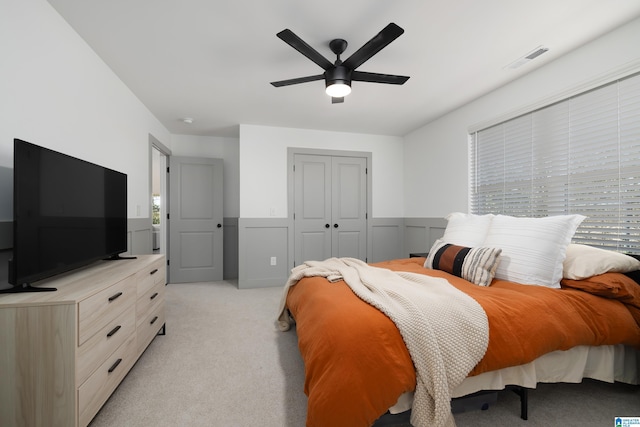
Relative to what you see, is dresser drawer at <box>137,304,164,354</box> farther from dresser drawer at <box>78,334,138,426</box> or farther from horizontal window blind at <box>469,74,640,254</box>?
horizontal window blind at <box>469,74,640,254</box>

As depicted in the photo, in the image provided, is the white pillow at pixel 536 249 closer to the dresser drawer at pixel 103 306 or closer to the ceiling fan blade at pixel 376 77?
the ceiling fan blade at pixel 376 77

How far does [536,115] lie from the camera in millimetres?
2645

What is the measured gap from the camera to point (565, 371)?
161 cm

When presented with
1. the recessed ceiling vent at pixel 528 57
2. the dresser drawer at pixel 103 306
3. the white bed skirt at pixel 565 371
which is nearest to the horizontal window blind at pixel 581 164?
the recessed ceiling vent at pixel 528 57

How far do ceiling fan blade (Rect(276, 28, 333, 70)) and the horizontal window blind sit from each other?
6.79 ft

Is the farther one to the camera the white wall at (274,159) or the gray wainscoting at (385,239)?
the gray wainscoting at (385,239)

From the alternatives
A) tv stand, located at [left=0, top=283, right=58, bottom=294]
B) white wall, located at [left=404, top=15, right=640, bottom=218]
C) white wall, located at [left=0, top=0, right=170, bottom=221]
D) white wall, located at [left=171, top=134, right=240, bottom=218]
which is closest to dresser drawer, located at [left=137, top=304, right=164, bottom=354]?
tv stand, located at [left=0, top=283, right=58, bottom=294]

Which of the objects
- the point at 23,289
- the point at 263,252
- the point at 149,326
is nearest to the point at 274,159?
the point at 263,252

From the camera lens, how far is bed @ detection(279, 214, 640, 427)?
3.92 feet

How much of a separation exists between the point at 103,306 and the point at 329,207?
11.1ft

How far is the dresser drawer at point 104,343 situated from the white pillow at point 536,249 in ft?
8.46

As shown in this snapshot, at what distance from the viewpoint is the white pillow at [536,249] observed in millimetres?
1910

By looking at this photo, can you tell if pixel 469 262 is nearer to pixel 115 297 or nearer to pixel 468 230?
pixel 468 230

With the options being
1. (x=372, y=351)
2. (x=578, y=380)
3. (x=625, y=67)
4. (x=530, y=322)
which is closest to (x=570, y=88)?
(x=625, y=67)
